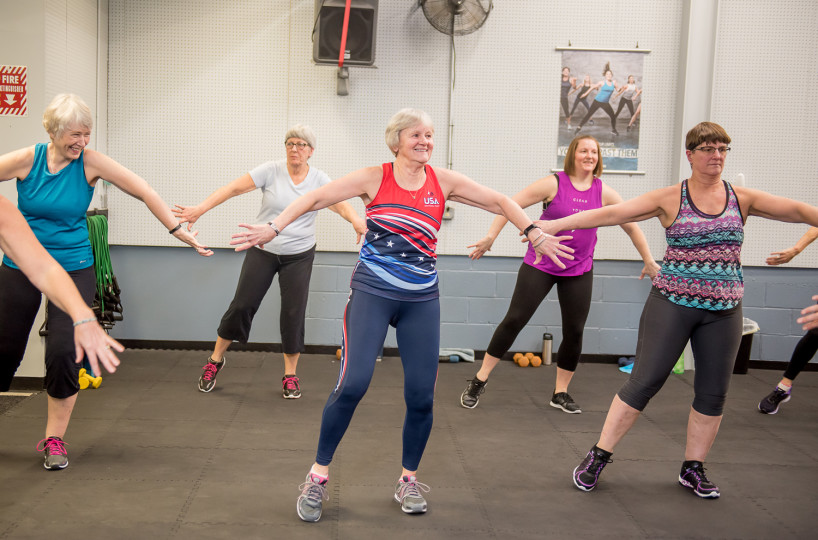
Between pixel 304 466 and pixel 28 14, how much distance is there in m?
3.11

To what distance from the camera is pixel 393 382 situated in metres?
5.09

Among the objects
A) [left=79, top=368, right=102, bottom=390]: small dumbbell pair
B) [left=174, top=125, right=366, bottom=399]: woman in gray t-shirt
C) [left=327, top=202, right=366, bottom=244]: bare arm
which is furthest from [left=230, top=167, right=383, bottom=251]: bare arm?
[left=79, top=368, right=102, bottom=390]: small dumbbell pair

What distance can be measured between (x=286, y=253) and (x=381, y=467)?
1.56 metres

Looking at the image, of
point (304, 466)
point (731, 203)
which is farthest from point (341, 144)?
point (731, 203)

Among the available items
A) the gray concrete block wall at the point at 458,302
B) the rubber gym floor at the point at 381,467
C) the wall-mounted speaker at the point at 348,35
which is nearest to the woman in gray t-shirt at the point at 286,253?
the rubber gym floor at the point at 381,467

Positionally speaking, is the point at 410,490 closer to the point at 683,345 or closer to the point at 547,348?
the point at 683,345

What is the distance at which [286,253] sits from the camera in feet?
14.9

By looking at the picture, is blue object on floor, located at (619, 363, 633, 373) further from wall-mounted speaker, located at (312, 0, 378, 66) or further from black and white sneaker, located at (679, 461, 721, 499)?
wall-mounted speaker, located at (312, 0, 378, 66)

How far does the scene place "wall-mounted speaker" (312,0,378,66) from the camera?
5086mm

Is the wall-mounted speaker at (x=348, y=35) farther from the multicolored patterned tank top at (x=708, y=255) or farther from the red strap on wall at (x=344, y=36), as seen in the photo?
the multicolored patterned tank top at (x=708, y=255)

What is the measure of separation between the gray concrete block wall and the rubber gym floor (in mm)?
776

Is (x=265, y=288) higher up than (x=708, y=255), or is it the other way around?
(x=708, y=255)

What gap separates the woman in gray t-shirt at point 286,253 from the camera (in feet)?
14.7

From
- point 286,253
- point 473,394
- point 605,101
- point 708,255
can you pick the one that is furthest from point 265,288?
point 605,101
